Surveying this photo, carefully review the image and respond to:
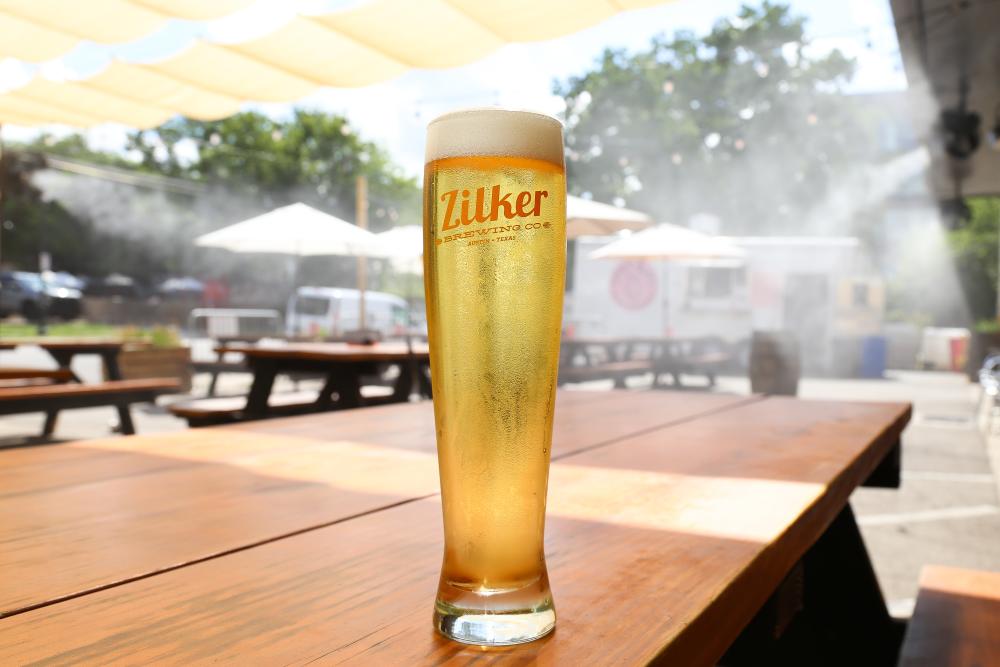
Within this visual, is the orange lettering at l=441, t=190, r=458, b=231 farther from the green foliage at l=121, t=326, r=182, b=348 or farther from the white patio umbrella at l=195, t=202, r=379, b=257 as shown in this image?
the green foliage at l=121, t=326, r=182, b=348

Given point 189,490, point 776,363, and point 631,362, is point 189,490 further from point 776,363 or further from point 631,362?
point 631,362

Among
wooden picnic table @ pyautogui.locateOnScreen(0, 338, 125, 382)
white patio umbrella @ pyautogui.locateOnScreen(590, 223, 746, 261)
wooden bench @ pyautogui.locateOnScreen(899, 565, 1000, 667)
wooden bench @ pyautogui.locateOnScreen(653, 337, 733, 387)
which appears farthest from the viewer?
wooden bench @ pyautogui.locateOnScreen(653, 337, 733, 387)

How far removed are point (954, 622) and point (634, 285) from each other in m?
13.9

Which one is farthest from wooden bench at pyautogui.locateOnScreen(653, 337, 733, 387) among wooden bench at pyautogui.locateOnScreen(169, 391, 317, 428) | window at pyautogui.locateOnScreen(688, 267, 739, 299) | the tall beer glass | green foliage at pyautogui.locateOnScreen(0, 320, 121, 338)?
green foliage at pyautogui.locateOnScreen(0, 320, 121, 338)

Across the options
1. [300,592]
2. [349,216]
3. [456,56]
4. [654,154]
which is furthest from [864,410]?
[349,216]

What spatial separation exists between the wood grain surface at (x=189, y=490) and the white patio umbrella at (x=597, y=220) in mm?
5759

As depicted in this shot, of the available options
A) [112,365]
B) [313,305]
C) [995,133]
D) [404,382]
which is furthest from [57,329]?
[995,133]

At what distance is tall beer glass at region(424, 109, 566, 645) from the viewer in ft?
1.70

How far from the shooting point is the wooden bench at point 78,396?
3205 millimetres

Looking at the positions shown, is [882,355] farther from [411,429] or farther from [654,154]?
[411,429]

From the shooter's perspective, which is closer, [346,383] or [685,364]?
[346,383]

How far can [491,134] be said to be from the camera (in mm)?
526

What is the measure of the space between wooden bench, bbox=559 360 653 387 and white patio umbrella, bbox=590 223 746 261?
4.30ft

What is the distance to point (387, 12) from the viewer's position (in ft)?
10.3
